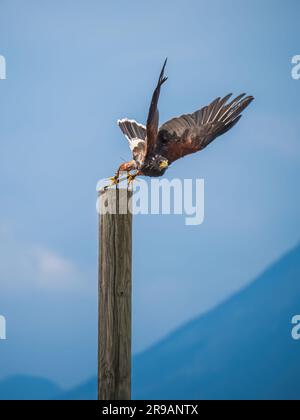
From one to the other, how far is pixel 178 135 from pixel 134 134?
0.56 m

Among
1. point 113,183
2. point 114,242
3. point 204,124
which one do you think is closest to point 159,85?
point 113,183

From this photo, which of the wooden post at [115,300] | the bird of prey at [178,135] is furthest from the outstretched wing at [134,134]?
the wooden post at [115,300]

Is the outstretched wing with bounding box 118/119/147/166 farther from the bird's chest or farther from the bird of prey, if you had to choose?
the bird's chest

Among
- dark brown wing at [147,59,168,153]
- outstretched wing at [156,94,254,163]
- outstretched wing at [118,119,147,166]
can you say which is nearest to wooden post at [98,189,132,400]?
dark brown wing at [147,59,168,153]

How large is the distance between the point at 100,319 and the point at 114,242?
1.60 feet

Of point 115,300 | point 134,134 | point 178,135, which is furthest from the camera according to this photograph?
point 134,134

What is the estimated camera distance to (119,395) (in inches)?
146

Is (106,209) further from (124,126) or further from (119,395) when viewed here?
(124,126)

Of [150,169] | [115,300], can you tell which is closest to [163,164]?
[150,169]

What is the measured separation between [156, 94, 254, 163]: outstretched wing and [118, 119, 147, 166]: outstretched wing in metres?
0.19

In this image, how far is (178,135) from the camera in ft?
17.0

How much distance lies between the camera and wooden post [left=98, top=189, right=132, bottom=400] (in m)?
3.70

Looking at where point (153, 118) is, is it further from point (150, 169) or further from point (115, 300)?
point (115, 300)

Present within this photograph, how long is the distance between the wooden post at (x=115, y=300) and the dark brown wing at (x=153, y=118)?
0.76 meters
